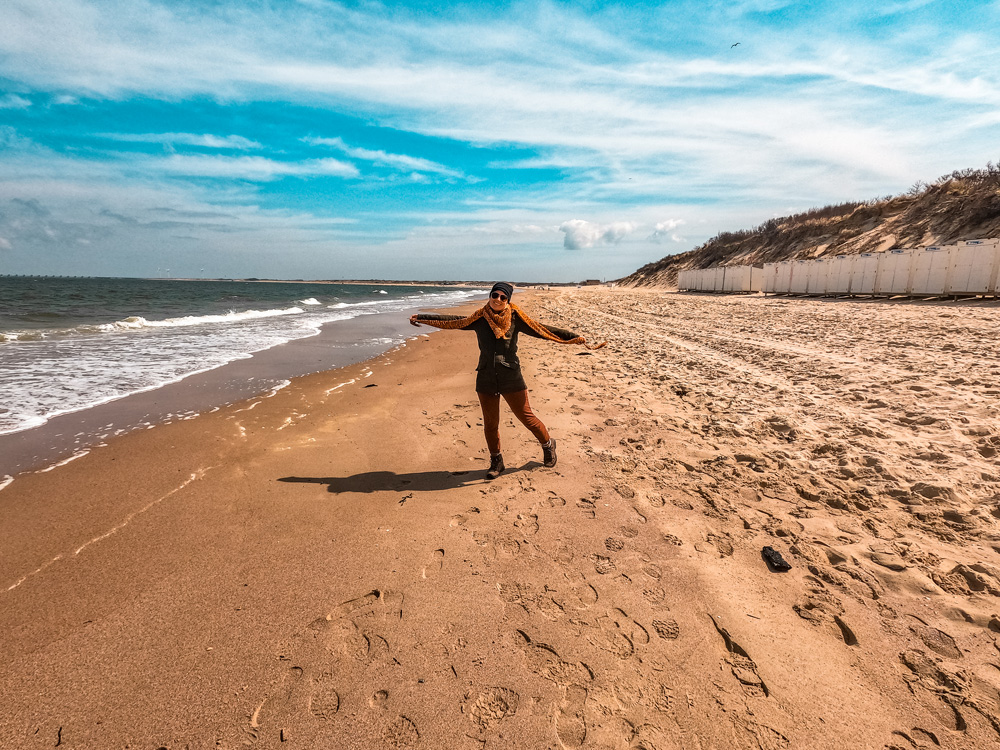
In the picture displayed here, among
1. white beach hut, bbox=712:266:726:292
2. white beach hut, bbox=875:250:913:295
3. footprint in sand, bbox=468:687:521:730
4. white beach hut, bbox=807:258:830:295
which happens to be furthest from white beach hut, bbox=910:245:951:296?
footprint in sand, bbox=468:687:521:730

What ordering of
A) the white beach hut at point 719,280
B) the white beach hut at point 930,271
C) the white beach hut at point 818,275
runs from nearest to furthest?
the white beach hut at point 930,271
the white beach hut at point 818,275
the white beach hut at point 719,280

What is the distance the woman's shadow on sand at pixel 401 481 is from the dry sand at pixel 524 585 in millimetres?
45

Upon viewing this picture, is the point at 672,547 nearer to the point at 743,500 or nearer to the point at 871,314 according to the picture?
the point at 743,500

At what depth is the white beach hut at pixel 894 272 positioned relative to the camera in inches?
723

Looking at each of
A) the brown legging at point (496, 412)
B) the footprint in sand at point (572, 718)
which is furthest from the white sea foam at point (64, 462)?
the footprint in sand at point (572, 718)

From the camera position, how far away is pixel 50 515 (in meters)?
3.93

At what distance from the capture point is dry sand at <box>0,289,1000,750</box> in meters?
2.13

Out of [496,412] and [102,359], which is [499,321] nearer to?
[496,412]

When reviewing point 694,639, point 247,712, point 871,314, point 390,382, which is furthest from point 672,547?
point 871,314

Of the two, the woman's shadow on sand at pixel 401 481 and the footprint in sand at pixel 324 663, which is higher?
the woman's shadow on sand at pixel 401 481

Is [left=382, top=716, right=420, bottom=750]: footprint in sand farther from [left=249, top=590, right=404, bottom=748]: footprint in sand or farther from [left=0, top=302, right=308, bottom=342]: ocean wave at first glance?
[left=0, top=302, right=308, bottom=342]: ocean wave

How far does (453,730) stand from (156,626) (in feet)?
6.28

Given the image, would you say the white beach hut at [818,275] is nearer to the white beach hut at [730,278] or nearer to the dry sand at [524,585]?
the white beach hut at [730,278]

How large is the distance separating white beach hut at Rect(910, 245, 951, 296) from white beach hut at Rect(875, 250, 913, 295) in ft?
0.92
